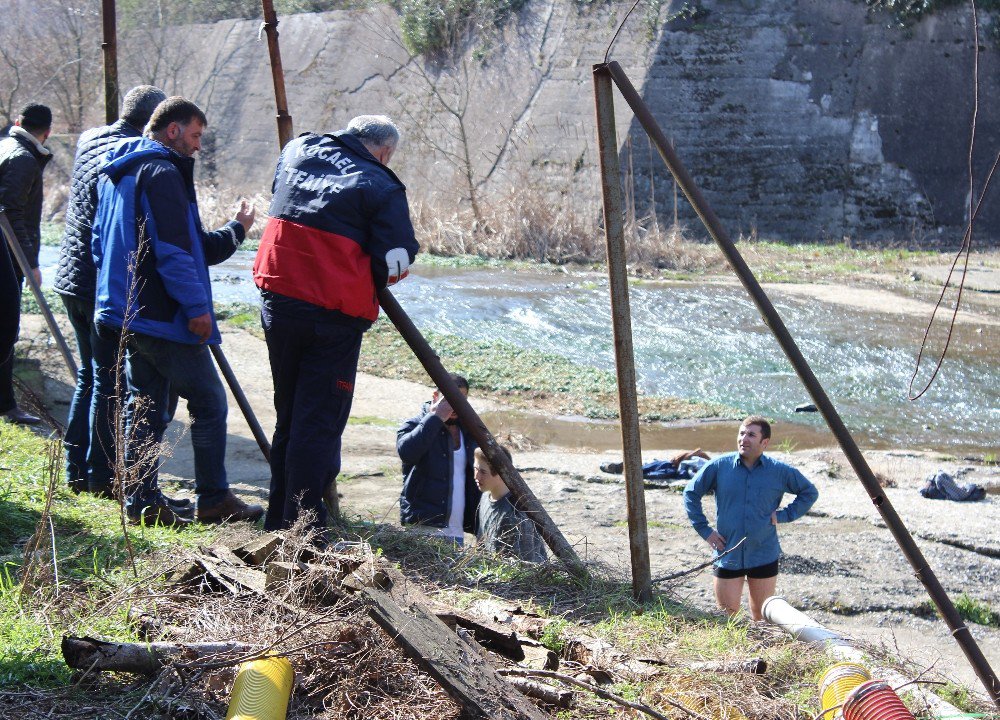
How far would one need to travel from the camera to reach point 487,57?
25.4 m

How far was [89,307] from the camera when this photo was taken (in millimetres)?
5125

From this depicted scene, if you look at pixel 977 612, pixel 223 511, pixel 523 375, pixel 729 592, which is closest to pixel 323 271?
pixel 223 511

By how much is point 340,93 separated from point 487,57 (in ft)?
14.0

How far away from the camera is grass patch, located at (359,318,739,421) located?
10.2 m

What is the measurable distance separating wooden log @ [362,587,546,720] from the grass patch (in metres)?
6.82

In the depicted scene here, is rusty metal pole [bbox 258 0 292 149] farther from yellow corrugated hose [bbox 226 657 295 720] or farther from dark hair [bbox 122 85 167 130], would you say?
yellow corrugated hose [bbox 226 657 295 720]

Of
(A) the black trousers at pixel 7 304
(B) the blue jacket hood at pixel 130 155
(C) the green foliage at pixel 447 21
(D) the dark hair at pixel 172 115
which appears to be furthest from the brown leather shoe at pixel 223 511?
(C) the green foliage at pixel 447 21

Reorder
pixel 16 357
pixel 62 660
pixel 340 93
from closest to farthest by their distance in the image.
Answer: pixel 62 660 < pixel 16 357 < pixel 340 93

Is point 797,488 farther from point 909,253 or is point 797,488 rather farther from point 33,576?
point 909,253

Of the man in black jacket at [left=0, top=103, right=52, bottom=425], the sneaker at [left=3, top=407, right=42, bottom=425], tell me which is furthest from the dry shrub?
the sneaker at [left=3, top=407, right=42, bottom=425]

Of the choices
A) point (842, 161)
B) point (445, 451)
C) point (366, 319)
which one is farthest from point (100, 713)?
point (842, 161)

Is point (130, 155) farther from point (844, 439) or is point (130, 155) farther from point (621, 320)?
point (844, 439)

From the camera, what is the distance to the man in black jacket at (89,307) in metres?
4.89

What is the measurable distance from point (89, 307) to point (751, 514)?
11.5ft
